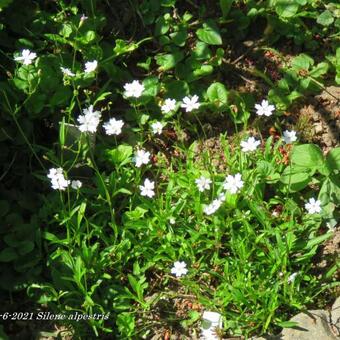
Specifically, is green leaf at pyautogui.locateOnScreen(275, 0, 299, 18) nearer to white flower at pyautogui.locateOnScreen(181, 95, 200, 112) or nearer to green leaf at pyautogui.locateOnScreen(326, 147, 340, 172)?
white flower at pyautogui.locateOnScreen(181, 95, 200, 112)

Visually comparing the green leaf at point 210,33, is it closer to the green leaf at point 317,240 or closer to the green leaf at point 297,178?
the green leaf at point 297,178

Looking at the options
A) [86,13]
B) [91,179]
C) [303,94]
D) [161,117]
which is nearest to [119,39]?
[86,13]

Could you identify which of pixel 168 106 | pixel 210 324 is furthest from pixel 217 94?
pixel 210 324

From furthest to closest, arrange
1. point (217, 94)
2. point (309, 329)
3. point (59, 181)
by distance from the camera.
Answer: point (217, 94)
point (59, 181)
point (309, 329)

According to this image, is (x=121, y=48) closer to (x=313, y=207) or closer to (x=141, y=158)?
(x=141, y=158)

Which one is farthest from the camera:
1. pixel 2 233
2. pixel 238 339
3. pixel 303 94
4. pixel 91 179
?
pixel 303 94

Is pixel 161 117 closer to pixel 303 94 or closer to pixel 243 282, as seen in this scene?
pixel 303 94
